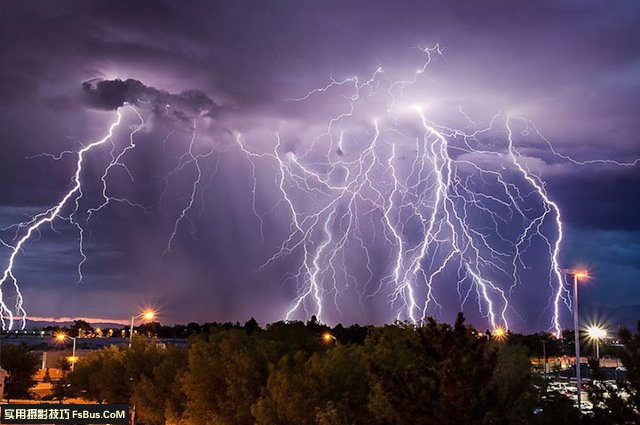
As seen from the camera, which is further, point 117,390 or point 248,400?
point 117,390

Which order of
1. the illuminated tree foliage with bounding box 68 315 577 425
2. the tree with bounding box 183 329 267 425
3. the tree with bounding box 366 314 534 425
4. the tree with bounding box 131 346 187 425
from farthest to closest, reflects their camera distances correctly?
1. the tree with bounding box 131 346 187 425
2. the tree with bounding box 183 329 267 425
3. the illuminated tree foliage with bounding box 68 315 577 425
4. the tree with bounding box 366 314 534 425

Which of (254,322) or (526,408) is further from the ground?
(254,322)

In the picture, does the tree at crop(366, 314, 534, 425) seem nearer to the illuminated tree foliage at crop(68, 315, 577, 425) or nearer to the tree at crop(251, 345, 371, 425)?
the illuminated tree foliage at crop(68, 315, 577, 425)

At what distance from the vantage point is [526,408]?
18.1m

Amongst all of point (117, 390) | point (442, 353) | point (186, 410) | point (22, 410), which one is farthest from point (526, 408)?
point (117, 390)

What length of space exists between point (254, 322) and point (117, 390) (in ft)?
203

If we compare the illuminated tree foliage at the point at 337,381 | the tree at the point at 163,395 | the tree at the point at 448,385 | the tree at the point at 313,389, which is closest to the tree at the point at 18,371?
the illuminated tree foliage at the point at 337,381

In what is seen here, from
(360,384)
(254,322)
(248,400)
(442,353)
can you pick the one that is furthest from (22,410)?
(254,322)

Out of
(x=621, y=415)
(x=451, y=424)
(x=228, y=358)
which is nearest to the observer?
(x=451, y=424)

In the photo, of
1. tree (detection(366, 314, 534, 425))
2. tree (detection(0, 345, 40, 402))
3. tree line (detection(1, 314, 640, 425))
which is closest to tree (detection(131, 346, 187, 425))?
tree line (detection(1, 314, 640, 425))

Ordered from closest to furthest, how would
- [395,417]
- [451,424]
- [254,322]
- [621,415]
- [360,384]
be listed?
[451,424] < [395,417] < [621,415] < [360,384] < [254,322]

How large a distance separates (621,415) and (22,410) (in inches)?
505

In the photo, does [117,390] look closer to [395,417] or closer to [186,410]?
[186,410]

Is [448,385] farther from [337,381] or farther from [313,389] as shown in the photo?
[337,381]
